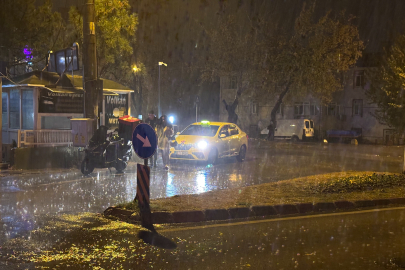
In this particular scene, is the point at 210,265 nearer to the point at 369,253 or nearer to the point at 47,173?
the point at 369,253

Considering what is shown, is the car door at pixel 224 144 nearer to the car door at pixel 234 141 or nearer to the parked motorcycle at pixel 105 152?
the car door at pixel 234 141

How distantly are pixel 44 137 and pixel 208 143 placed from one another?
6.27 metres

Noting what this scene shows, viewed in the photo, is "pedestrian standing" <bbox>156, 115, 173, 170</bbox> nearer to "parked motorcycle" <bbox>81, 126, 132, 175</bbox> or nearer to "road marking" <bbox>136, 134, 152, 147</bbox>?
"parked motorcycle" <bbox>81, 126, 132, 175</bbox>

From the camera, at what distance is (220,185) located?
13.3 m

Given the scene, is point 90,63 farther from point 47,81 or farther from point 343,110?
point 343,110

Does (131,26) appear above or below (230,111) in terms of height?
above

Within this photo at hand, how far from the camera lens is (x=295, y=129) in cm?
4553

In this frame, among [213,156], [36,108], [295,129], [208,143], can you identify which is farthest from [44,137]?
[295,129]

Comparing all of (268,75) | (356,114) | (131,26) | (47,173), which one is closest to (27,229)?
(47,173)

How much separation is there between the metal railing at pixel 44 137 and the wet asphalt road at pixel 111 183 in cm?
282

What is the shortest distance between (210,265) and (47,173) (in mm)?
10742

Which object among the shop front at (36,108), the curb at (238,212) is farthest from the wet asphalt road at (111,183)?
the shop front at (36,108)

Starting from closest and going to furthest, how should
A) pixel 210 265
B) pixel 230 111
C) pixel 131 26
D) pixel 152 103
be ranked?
1. pixel 210 265
2. pixel 131 26
3. pixel 230 111
4. pixel 152 103

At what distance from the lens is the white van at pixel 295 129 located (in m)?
45.0
